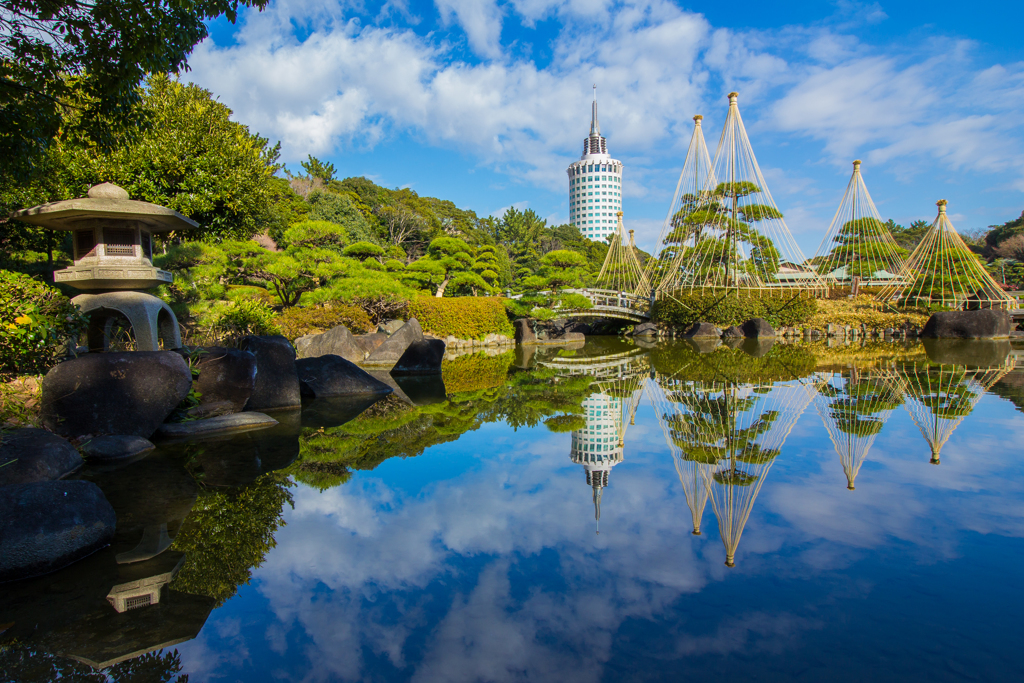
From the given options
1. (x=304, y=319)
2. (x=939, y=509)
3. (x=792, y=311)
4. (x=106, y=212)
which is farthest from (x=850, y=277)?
(x=106, y=212)

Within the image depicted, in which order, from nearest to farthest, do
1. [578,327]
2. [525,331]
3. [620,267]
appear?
[525,331] → [578,327] → [620,267]

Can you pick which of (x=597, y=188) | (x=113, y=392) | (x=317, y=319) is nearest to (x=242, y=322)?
(x=317, y=319)

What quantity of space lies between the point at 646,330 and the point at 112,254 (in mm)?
20384

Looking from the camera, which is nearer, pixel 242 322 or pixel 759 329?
pixel 242 322

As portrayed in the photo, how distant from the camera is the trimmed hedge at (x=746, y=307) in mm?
22531

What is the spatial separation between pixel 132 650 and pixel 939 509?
4.64m

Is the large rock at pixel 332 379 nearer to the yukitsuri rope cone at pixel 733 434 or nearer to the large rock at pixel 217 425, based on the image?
the large rock at pixel 217 425

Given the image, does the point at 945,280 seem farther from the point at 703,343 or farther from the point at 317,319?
the point at 317,319

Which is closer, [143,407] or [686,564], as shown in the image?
[686,564]

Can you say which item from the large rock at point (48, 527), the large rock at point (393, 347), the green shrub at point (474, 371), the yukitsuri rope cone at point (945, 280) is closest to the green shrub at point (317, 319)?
the large rock at point (393, 347)

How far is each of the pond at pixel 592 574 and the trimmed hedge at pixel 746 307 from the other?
1722 cm

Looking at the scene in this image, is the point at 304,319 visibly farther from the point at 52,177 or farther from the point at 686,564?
the point at 686,564

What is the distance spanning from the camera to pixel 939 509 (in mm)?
3605

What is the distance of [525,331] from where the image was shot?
872 inches
